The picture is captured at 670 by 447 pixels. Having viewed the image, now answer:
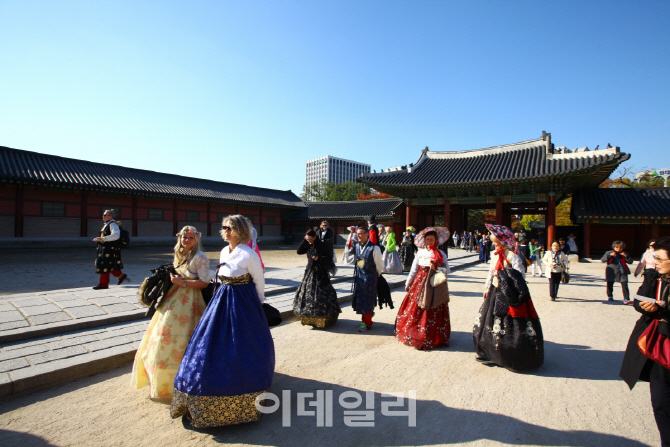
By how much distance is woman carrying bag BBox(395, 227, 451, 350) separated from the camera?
4.15 metres

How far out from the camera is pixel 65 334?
4.14 metres

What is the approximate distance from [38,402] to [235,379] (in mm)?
1854

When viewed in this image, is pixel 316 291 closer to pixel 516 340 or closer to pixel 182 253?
pixel 182 253

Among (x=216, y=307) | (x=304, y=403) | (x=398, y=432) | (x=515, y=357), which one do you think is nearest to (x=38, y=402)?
(x=216, y=307)

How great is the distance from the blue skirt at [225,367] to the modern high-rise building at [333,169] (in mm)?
87199

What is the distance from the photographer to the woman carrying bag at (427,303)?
4.15 metres

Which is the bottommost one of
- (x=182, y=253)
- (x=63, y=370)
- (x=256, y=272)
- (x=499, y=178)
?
(x=63, y=370)

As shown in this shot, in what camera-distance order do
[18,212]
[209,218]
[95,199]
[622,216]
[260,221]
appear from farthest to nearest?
[260,221]
[209,218]
[95,199]
[622,216]
[18,212]

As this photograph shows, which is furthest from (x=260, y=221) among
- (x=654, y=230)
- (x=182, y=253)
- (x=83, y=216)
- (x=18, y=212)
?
(x=182, y=253)

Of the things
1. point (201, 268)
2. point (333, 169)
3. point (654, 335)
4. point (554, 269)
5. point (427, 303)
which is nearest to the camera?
point (654, 335)

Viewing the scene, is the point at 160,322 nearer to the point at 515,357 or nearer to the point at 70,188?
the point at 515,357

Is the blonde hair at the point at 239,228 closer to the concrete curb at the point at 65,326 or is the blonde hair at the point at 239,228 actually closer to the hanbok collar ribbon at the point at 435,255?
the hanbok collar ribbon at the point at 435,255

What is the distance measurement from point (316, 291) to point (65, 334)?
10.4 feet

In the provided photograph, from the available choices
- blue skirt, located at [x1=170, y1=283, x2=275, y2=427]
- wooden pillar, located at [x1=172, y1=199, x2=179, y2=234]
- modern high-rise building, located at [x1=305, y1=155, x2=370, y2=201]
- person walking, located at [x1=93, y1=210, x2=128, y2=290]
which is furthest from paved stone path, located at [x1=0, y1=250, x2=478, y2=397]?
modern high-rise building, located at [x1=305, y1=155, x2=370, y2=201]
